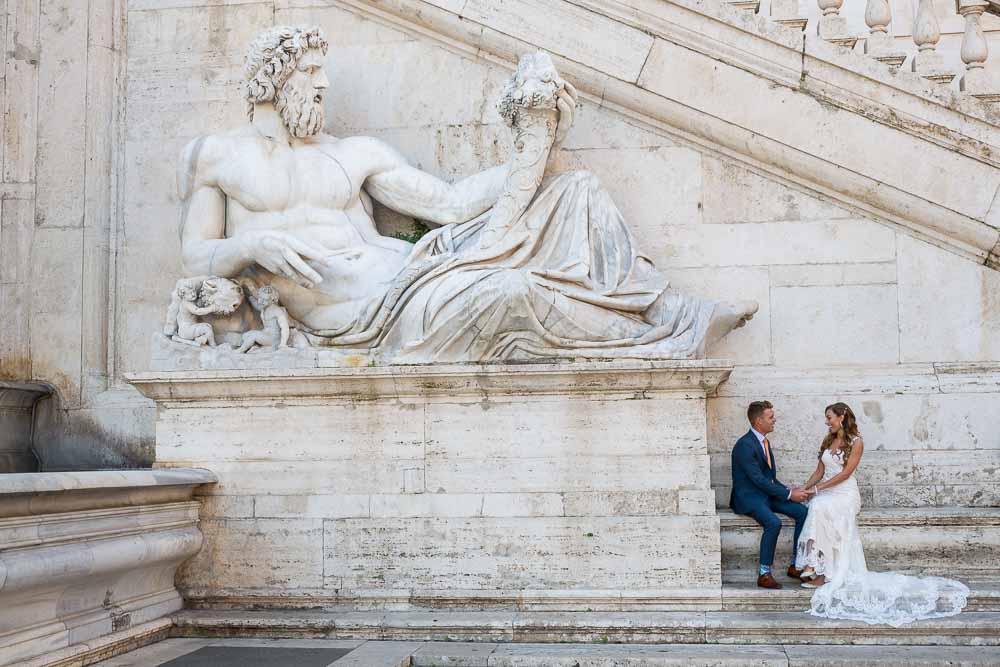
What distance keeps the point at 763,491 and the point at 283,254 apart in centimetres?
298

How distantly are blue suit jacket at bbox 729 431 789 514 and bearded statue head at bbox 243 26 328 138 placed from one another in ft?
10.4

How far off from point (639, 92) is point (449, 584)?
10.6 ft

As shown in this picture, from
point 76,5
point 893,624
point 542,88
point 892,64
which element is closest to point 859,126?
point 892,64

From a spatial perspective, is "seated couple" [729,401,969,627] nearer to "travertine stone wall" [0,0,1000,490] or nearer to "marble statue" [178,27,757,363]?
"travertine stone wall" [0,0,1000,490]

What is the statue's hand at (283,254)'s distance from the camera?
675cm

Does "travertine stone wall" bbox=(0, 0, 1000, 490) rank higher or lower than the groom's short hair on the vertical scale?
higher

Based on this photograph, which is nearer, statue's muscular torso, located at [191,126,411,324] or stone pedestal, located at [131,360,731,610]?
stone pedestal, located at [131,360,731,610]

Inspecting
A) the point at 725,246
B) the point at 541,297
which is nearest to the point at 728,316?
the point at 725,246

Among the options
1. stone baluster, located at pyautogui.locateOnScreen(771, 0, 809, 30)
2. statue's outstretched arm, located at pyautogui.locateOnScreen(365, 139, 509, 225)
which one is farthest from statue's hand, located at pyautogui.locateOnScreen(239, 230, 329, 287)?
stone baluster, located at pyautogui.locateOnScreen(771, 0, 809, 30)

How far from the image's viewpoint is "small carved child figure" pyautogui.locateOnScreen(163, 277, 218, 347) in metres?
6.88

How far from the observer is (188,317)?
22.7 feet

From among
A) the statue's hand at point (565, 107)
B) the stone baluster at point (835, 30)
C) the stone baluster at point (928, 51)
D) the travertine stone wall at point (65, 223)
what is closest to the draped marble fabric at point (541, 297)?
the statue's hand at point (565, 107)

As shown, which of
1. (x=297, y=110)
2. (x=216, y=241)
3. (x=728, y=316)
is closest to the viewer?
(x=728, y=316)

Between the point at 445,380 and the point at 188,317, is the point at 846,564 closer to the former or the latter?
the point at 445,380
